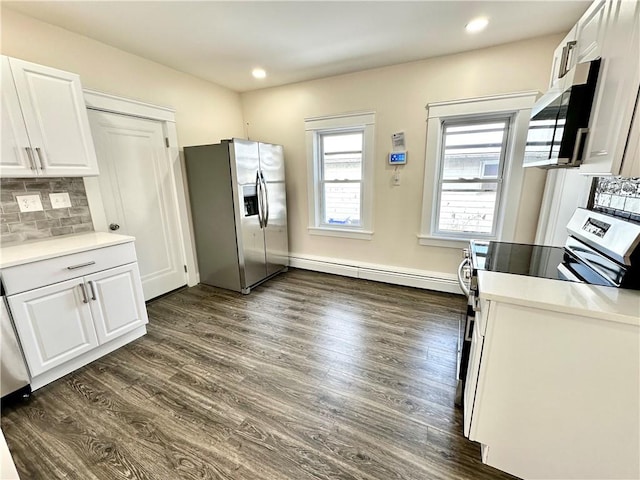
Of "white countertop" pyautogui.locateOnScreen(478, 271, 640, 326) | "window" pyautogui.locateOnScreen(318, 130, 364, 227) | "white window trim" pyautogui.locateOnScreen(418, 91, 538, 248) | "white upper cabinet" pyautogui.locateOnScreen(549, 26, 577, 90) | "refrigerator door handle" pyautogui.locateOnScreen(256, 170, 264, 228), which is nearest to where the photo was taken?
"white countertop" pyautogui.locateOnScreen(478, 271, 640, 326)

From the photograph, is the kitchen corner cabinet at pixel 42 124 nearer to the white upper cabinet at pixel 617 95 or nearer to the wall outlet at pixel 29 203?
the wall outlet at pixel 29 203

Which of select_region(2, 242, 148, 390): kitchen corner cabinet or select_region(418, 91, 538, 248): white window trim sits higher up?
select_region(418, 91, 538, 248): white window trim

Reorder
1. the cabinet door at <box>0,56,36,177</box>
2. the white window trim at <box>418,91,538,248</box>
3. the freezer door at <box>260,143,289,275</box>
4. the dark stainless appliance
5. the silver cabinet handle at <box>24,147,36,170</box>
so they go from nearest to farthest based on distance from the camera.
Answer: the dark stainless appliance, the cabinet door at <box>0,56,36,177</box>, the silver cabinet handle at <box>24,147,36,170</box>, the white window trim at <box>418,91,538,248</box>, the freezer door at <box>260,143,289,275</box>

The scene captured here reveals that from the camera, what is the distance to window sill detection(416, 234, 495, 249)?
9.86 feet

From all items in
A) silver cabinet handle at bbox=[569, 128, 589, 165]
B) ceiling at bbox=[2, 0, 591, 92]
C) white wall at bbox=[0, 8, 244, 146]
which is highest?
ceiling at bbox=[2, 0, 591, 92]

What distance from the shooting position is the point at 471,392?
1.31 meters

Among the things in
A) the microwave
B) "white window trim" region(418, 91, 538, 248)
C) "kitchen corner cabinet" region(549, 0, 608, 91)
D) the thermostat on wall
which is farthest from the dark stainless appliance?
the thermostat on wall

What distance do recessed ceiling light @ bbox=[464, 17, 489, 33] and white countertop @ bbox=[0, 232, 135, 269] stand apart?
3382 millimetres

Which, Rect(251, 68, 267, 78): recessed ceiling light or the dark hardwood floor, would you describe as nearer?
the dark hardwood floor

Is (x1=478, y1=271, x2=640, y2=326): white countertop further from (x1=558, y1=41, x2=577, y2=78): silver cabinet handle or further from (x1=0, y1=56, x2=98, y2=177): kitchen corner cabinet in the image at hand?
(x1=0, y1=56, x2=98, y2=177): kitchen corner cabinet

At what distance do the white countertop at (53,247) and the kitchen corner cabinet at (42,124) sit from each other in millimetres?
522

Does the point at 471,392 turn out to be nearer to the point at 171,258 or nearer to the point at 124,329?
the point at 124,329

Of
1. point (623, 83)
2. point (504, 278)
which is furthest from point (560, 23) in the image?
point (504, 278)

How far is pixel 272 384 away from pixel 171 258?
2237 millimetres
